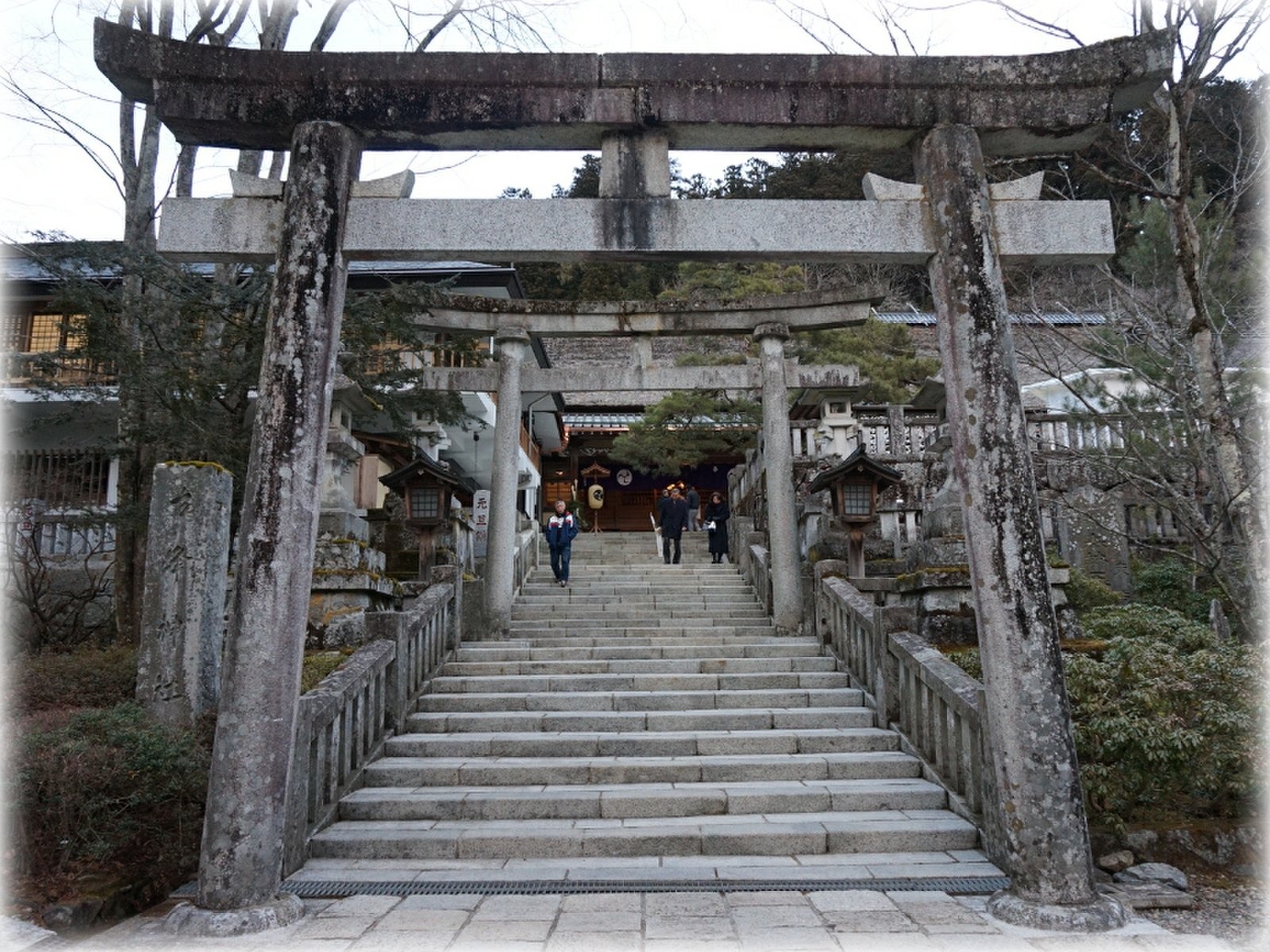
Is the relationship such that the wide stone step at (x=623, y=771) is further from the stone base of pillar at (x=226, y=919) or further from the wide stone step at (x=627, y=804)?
the stone base of pillar at (x=226, y=919)

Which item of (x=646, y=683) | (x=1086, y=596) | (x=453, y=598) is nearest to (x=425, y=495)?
(x=453, y=598)

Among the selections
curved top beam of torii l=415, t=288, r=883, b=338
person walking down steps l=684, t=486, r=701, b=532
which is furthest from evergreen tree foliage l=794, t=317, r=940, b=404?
curved top beam of torii l=415, t=288, r=883, b=338

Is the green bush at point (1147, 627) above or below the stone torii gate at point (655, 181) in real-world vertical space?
below

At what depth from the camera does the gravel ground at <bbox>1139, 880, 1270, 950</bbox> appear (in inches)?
196

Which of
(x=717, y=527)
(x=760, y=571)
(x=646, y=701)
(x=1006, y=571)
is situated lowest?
(x=646, y=701)

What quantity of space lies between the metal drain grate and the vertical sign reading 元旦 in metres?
9.88

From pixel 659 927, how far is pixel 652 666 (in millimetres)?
5224

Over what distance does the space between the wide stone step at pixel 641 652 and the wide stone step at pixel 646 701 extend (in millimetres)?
1408

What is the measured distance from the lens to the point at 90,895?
5.10 meters

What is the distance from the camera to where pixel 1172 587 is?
43.9 ft

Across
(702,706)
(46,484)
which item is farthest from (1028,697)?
(46,484)

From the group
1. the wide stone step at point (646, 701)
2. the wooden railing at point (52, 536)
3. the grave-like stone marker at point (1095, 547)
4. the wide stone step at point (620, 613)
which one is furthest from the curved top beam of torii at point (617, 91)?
the grave-like stone marker at point (1095, 547)

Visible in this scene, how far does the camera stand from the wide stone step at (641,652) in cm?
1027

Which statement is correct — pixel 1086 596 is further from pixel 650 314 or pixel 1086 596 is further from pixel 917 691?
pixel 650 314
